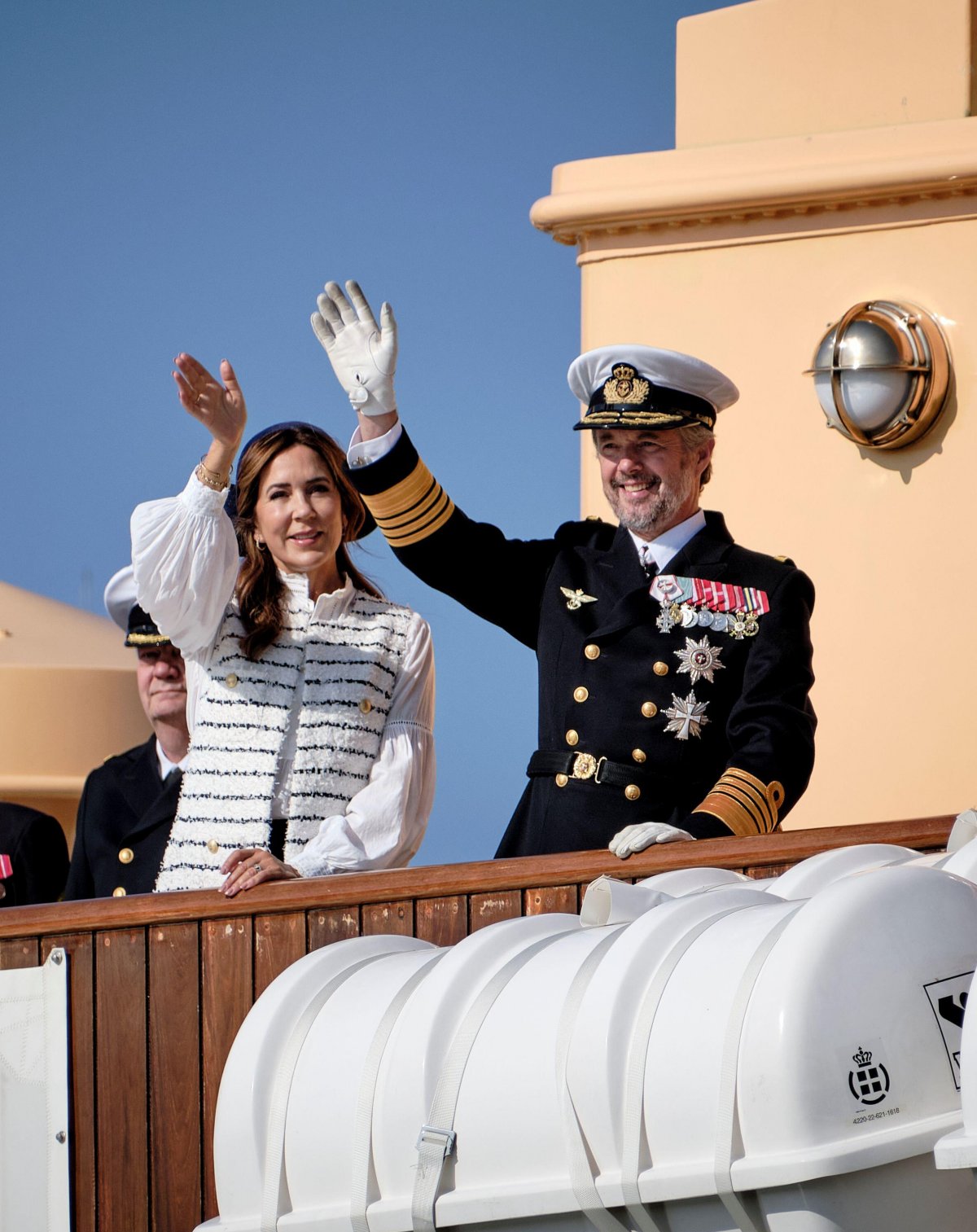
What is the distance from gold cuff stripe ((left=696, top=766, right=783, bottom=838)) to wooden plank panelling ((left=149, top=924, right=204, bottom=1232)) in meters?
1.18

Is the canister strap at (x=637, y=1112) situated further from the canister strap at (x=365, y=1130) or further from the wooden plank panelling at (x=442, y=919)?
the wooden plank panelling at (x=442, y=919)

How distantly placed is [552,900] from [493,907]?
0.15 metres

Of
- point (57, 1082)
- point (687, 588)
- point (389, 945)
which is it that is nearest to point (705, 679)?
point (687, 588)

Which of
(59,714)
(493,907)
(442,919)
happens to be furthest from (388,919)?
(59,714)

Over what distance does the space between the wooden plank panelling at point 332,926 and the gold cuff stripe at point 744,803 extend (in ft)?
2.56

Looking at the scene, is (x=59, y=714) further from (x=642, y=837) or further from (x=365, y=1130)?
(x=365, y=1130)

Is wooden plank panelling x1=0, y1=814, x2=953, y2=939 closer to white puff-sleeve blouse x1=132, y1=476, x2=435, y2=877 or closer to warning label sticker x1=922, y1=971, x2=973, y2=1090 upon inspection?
white puff-sleeve blouse x1=132, y1=476, x2=435, y2=877

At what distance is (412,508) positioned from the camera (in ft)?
17.0

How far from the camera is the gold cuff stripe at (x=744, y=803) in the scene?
15.0ft

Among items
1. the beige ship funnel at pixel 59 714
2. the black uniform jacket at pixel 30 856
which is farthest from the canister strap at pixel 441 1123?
the beige ship funnel at pixel 59 714

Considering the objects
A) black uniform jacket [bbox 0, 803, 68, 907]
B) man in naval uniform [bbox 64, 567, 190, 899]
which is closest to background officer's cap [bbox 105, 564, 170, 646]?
man in naval uniform [bbox 64, 567, 190, 899]

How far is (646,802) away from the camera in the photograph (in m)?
4.87

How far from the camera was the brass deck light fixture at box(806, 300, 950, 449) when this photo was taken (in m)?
Answer: 6.63

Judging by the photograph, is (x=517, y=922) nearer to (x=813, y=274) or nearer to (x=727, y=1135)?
(x=727, y=1135)
